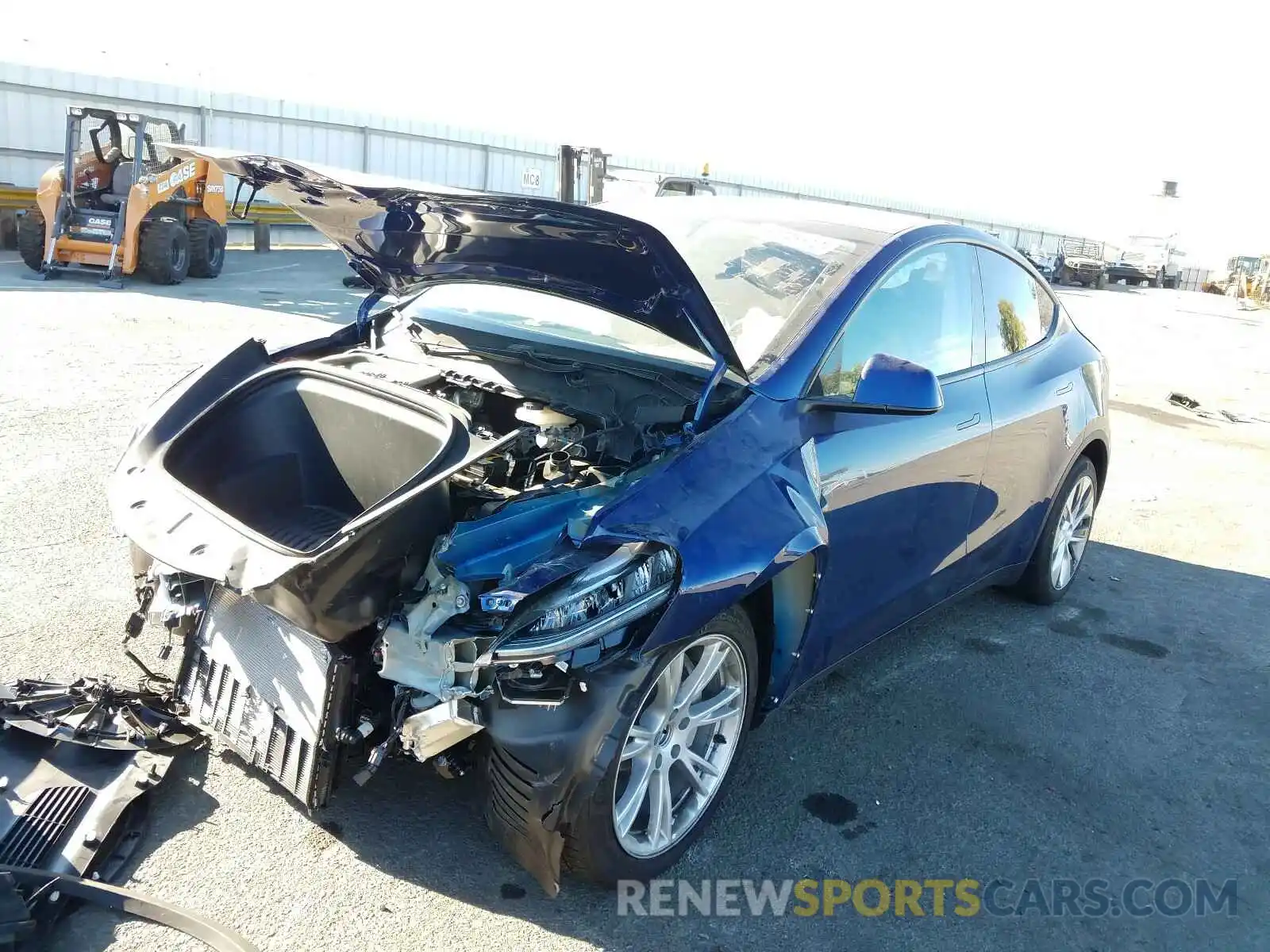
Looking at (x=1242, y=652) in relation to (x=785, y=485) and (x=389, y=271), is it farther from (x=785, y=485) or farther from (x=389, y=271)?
(x=389, y=271)

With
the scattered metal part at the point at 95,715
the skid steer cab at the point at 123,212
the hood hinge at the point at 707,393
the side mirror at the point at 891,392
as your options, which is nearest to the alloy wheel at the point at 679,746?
the hood hinge at the point at 707,393

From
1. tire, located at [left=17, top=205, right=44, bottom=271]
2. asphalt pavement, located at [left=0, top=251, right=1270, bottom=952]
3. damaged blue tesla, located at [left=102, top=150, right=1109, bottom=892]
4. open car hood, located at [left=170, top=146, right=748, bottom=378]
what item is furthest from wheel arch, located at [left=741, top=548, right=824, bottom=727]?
tire, located at [left=17, top=205, right=44, bottom=271]

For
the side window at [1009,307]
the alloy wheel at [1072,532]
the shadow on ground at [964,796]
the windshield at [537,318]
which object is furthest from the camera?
the alloy wheel at [1072,532]

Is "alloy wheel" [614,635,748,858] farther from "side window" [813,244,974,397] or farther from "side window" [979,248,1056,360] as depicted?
"side window" [979,248,1056,360]

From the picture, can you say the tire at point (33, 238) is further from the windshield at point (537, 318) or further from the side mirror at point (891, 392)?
the side mirror at point (891, 392)

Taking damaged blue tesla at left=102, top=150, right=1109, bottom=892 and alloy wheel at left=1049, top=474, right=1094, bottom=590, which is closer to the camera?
damaged blue tesla at left=102, top=150, right=1109, bottom=892

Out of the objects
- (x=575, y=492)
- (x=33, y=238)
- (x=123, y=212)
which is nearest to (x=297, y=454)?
(x=575, y=492)

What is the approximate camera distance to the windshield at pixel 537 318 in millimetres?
3346

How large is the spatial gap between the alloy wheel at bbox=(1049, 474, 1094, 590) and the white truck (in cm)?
3866

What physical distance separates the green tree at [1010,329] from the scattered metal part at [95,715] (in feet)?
11.0

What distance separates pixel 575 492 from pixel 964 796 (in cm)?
174

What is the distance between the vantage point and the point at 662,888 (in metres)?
2.70

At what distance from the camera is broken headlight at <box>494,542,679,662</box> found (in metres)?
2.32

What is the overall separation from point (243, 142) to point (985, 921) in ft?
82.2
